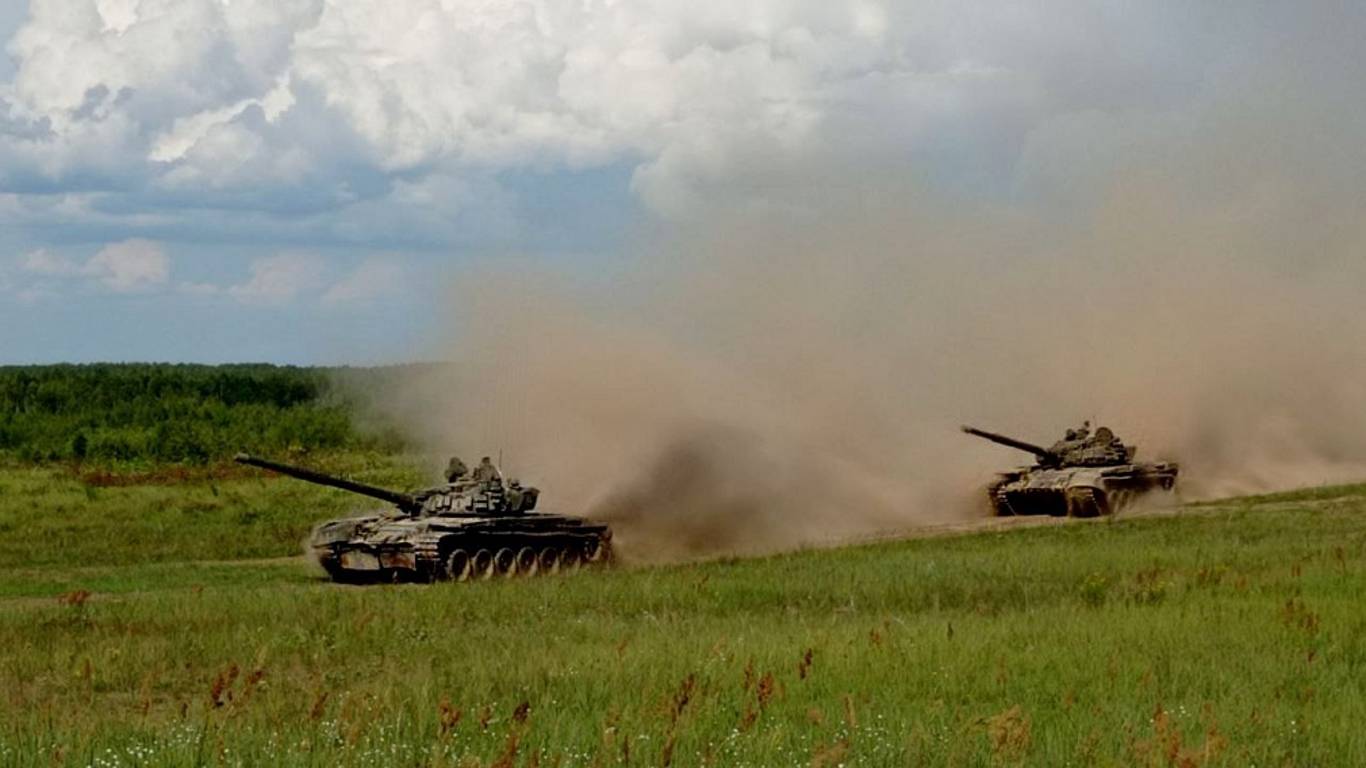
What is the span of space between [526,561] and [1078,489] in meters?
14.0

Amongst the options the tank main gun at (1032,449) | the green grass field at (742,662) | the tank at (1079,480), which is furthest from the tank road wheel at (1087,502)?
the green grass field at (742,662)

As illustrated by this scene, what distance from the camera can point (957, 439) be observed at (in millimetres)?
44438

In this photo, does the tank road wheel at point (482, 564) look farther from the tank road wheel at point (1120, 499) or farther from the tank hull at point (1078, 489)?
the tank road wheel at point (1120, 499)

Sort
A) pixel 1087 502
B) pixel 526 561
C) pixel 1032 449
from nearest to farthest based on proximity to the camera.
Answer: pixel 526 561
pixel 1087 502
pixel 1032 449

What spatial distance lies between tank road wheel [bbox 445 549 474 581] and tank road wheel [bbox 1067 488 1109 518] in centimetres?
1516

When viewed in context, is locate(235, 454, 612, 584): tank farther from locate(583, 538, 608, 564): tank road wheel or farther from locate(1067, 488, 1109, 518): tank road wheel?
locate(1067, 488, 1109, 518): tank road wheel

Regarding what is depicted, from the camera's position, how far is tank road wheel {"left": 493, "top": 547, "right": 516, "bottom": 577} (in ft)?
93.9

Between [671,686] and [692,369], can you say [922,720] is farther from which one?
[692,369]

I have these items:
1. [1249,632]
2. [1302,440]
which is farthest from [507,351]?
[1249,632]

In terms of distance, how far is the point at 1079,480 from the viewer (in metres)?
38.9

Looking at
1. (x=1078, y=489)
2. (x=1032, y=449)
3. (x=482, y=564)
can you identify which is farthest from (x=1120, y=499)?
(x=482, y=564)

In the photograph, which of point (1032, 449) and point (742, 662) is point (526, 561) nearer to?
point (1032, 449)

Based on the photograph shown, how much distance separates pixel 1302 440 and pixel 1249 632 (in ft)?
120

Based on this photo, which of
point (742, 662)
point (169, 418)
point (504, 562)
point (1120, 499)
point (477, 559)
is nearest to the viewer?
point (742, 662)
